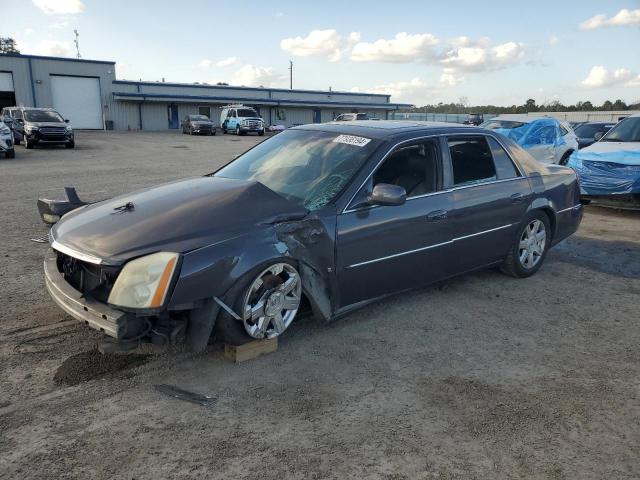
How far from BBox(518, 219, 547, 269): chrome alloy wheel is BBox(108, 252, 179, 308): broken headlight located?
3755mm

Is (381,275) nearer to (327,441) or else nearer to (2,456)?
(327,441)

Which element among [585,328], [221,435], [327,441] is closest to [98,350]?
[221,435]

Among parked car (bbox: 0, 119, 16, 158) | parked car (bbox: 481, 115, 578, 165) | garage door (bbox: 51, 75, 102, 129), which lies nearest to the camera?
parked car (bbox: 481, 115, 578, 165)

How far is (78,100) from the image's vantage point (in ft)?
142

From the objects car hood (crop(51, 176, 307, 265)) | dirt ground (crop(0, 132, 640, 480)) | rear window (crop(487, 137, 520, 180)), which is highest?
rear window (crop(487, 137, 520, 180))

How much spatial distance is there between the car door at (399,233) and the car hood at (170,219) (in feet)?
1.57

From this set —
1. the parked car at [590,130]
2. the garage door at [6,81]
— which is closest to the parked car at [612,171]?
the parked car at [590,130]

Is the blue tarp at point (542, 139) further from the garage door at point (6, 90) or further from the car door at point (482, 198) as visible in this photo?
the garage door at point (6, 90)

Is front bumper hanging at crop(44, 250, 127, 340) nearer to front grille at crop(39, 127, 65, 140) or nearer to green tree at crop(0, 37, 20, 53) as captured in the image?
front grille at crop(39, 127, 65, 140)

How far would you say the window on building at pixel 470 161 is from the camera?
469 centimetres

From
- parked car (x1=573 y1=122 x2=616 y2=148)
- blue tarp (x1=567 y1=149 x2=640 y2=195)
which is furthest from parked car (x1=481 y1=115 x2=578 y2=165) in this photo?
blue tarp (x1=567 y1=149 x2=640 y2=195)

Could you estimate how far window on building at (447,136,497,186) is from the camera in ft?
15.4

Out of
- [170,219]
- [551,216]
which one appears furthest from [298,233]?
[551,216]

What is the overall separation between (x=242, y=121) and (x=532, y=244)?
35.8 meters
